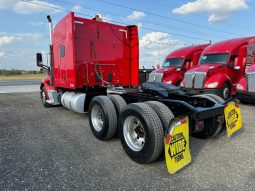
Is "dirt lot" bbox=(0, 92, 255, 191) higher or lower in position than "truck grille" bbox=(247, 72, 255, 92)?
lower

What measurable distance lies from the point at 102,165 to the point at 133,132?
784 millimetres

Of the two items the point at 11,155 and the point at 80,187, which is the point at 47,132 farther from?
the point at 80,187

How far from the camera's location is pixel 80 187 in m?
2.95

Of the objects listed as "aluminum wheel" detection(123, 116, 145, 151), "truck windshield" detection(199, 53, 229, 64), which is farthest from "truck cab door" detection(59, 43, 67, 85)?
"truck windshield" detection(199, 53, 229, 64)

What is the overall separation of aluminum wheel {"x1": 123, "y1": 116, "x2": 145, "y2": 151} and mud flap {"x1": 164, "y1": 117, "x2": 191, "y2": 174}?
0.77 meters

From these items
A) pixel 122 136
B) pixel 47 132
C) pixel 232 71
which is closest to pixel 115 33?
pixel 47 132

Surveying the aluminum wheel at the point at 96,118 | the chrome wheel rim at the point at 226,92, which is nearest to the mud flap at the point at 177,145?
the aluminum wheel at the point at 96,118

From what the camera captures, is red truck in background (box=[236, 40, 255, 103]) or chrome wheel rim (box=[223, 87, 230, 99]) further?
chrome wheel rim (box=[223, 87, 230, 99])

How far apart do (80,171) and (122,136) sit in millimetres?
960

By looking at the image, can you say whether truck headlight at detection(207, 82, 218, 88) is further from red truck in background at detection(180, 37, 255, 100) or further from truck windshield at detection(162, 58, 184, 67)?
truck windshield at detection(162, 58, 184, 67)

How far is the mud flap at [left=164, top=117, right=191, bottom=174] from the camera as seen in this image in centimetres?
Answer: 311

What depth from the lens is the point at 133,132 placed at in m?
3.99

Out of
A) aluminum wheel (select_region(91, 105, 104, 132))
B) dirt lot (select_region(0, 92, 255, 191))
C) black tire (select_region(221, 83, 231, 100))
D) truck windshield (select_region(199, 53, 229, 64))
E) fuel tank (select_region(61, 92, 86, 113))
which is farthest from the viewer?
truck windshield (select_region(199, 53, 229, 64))

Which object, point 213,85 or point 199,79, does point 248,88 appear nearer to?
point 213,85
